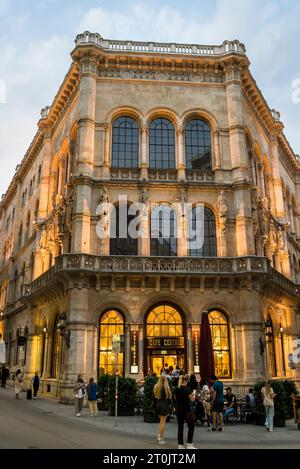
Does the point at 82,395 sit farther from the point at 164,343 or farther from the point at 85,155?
the point at 85,155

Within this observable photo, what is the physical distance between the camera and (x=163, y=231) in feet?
89.8

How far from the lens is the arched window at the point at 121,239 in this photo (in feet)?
87.9

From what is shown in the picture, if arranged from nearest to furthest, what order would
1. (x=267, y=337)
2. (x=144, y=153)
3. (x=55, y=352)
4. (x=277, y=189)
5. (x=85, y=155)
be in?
(x=267, y=337)
(x=85, y=155)
(x=144, y=153)
(x=55, y=352)
(x=277, y=189)

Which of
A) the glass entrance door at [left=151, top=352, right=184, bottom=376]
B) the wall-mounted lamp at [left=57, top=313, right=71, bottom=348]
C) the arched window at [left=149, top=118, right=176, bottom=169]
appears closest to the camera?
the wall-mounted lamp at [left=57, top=313, right=71, bottom=348]

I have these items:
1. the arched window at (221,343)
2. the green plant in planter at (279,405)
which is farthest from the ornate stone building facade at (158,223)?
the green plant in planter at (279,405)

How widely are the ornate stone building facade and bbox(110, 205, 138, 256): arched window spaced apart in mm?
135

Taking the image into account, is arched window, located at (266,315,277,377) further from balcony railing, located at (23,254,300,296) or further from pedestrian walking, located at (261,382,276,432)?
pedestrian walking, located at (261,382,276,432)

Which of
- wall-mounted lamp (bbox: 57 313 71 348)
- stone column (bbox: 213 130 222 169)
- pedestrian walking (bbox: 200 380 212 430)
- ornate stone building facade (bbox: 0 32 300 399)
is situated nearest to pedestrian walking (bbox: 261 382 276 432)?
pedestrian walking (bbox: 200 380 212 430)

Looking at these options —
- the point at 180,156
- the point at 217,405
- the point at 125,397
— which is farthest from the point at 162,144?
the point at 217,405

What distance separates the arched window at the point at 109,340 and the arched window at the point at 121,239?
3.68 metres

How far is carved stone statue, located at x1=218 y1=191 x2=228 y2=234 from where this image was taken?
1067 inches

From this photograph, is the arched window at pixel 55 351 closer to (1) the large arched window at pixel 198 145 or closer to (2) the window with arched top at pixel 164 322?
(2) the window with arched top at pixel 164 322

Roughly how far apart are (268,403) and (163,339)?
10113mm

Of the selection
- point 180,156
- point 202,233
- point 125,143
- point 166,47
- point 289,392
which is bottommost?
point 289,392
